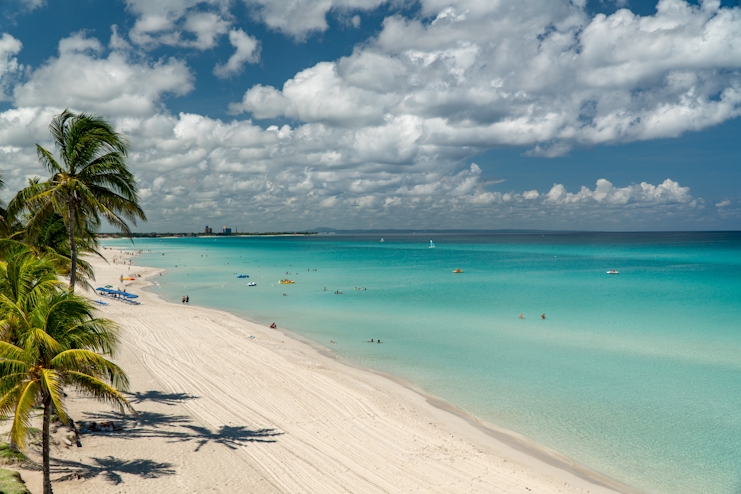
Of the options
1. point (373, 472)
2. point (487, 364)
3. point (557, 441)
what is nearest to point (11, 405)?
point (373, 472)

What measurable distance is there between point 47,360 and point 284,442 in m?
7.13

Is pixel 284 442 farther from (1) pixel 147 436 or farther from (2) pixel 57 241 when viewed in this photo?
(2) pixel 57 241

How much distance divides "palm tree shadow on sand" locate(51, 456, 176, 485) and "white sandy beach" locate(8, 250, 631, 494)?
25mm

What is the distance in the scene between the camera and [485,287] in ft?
186

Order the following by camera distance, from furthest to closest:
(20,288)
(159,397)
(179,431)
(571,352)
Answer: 1. (571,352)
2. (159,397)
3. (179,431)
4. (20,288)

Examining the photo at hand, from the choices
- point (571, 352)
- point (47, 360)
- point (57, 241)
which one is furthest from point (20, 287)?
point (571, 352)

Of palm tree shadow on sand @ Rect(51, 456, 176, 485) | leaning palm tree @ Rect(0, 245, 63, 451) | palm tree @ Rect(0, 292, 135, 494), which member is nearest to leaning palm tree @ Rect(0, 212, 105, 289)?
leaning palm tree @ Rect(0, 245, 63, 451)

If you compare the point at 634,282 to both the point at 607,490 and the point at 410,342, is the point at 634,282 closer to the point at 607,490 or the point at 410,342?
the point at 410,342

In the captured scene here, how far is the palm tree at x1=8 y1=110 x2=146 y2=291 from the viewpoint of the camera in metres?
13.7

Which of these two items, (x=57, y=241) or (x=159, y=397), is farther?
(x=57, y=241)

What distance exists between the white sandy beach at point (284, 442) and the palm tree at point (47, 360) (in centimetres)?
297

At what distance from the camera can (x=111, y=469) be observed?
438 inches

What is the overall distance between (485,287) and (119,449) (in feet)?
162

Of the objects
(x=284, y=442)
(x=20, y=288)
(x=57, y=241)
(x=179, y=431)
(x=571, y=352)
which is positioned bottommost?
(x=571, y=352)
